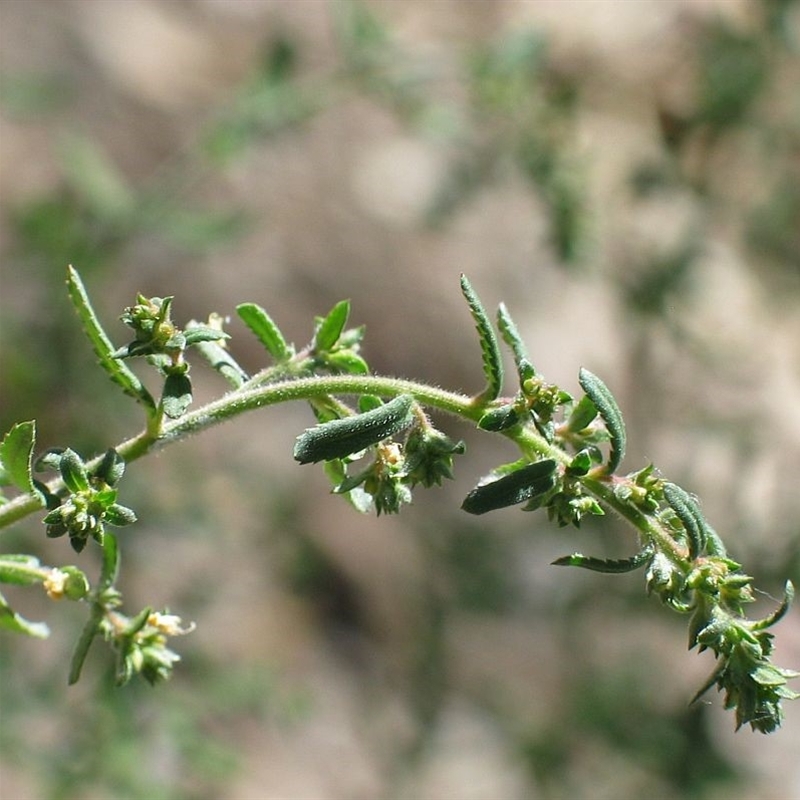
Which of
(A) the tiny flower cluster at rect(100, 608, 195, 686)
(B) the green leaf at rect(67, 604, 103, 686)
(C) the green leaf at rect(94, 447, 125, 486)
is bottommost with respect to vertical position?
(A) the tiny flower cluster at rect(100, 608, 195, 686)

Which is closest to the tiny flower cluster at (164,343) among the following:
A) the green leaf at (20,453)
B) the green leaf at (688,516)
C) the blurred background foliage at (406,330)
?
the green leaf at (20,453)

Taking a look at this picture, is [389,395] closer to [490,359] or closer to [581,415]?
[490,359]

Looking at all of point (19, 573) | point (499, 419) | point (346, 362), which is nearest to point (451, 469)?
point (499, 419)

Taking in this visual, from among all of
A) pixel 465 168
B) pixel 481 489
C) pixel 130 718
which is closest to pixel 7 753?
pixel 130 718

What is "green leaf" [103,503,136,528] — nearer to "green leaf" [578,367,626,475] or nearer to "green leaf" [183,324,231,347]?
"green leaf" [183,324,231,347]

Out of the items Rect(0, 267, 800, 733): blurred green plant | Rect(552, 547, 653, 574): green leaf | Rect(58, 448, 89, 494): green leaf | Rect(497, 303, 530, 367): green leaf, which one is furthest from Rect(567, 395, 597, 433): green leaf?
Rect(58, 448, 89, 494): green leaf

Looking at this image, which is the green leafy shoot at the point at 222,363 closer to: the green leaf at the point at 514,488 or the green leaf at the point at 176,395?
the green leaf at the point at 176,395

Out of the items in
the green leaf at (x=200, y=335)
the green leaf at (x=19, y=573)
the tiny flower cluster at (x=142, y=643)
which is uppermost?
the green leaf at (x=200, y=335)
